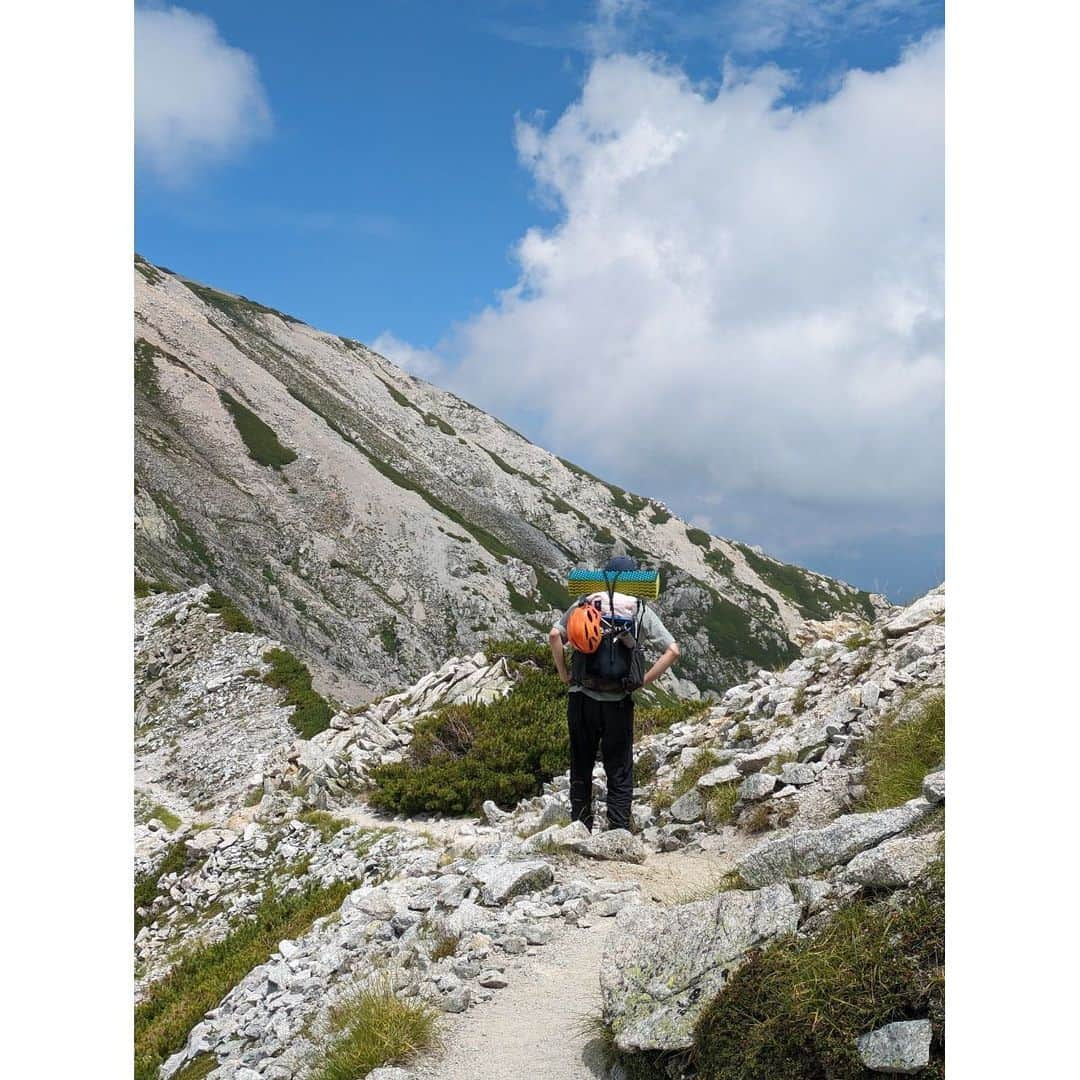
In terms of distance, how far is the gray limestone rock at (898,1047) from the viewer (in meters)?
3.71

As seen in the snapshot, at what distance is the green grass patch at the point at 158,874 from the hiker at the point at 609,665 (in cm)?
1067

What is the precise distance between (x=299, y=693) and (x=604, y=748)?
20683 mm

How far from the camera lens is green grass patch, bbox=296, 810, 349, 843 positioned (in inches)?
616

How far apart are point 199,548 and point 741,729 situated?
183ft

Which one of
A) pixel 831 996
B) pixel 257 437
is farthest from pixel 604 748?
pixel 257 437

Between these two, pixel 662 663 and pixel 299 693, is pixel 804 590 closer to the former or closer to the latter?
pixel 299 693

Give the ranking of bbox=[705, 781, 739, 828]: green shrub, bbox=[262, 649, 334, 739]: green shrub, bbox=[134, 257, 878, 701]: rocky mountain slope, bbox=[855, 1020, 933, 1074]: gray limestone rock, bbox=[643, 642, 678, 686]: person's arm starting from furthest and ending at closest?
bbox=[134, 257, 878, 701]: rocky mountain slope
bbox=[262, 649, 334, 739]: green shrub
bbox=[705, 781, 739, 828]: green shrub
bbox=[643, 642, 678, 686]: person's arm
bbox=[855, 1020, 933, 1074]: gray limestone rock

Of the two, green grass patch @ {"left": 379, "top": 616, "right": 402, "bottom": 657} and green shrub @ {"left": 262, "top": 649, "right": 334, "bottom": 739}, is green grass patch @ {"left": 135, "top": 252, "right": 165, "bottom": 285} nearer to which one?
green grass patch @ {"left": 379, "top": 616, "right": 402, "bottom": 657}

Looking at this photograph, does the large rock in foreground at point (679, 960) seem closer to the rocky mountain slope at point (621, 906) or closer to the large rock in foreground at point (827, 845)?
the rocky mountain slope at point (621, 906)

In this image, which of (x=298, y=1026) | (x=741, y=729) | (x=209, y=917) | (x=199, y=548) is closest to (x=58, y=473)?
(x=298, y=1026)

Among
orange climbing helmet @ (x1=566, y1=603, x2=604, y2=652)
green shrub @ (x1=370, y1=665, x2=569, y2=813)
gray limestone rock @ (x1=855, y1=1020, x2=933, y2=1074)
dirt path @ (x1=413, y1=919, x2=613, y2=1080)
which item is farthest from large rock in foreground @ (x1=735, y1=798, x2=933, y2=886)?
green shrub @ (x1=370, y1=665, x2=569, y2=813)

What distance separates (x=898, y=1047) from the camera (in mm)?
3771

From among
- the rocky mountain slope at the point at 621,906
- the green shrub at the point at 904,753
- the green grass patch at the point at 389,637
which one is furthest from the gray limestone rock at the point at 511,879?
the green grass patch at the point at 389,637

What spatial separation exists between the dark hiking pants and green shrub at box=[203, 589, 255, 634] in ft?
92.0
